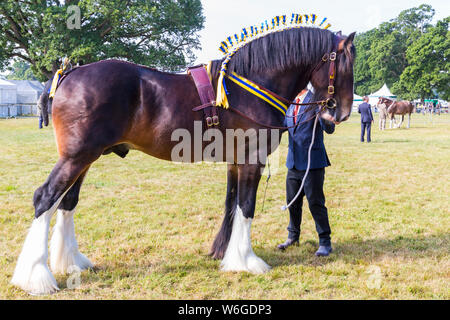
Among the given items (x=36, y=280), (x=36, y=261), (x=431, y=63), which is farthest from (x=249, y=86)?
(x=431, y=63)

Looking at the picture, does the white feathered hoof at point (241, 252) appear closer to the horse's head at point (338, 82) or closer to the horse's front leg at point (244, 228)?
the horse's front leg at point (244, 228)

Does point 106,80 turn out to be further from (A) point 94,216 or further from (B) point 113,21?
(B) point 113,21

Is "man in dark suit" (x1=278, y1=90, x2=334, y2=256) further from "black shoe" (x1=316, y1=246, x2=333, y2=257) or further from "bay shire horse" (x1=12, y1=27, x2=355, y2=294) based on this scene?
"bay shire horse" (x1=12, y1=27, x2=355, y2=294)

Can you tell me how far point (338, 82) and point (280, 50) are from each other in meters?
0.67

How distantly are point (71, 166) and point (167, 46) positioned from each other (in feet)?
74.4

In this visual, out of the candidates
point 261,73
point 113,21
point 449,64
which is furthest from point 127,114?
point 449,64

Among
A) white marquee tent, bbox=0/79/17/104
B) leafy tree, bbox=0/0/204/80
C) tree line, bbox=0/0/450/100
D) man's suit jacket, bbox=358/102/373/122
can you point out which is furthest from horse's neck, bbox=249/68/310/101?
white marquee tent, bbox=0/79/17/104

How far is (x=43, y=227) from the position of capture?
3.16 m

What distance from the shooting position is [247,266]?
3.70m

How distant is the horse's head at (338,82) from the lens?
3.48m

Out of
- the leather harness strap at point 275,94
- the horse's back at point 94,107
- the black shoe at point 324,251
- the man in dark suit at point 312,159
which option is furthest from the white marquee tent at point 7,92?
the black shoe at point 324,251

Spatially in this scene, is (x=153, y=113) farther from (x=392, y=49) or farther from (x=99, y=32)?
(x=392, y=49)

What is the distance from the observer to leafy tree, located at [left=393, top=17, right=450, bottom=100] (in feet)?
161

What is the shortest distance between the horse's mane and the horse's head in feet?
0.23
